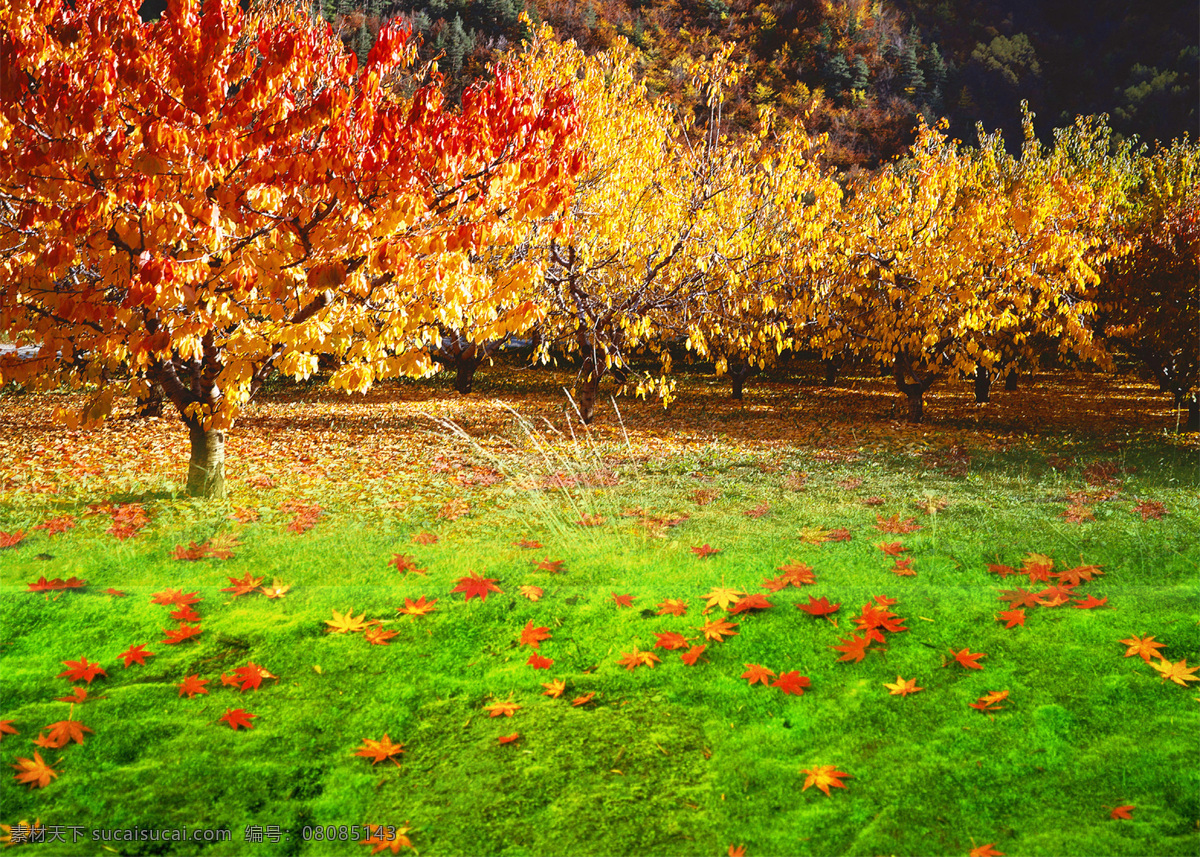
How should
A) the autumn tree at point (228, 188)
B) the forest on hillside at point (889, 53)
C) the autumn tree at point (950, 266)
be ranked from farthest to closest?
the forest on hillside at point (889, 53) → the autumn tree at point (950, 266) → the autumn tree at point (228, 188)

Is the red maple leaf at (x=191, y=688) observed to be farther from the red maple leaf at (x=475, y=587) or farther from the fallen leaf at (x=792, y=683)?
the fallen leaf at (x=792, y=683)

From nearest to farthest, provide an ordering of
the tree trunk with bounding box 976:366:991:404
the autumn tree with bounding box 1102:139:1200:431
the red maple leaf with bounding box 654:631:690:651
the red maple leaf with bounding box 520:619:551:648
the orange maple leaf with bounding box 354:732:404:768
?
the orange maple leaf with bounding box 354:732:404:768 → the red maple leaf with bounding box 654:631:690:651 → the red maple leaf with bounding box 520:619:551:648 → the autumn tree with bounding box 1102:139:1200:431 → the tree trunk with bounding box 976:366:991:404

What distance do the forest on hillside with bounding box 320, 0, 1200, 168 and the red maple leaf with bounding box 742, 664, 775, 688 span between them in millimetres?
41875

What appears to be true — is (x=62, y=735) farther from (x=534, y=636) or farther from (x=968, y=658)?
(x=968, y=658)

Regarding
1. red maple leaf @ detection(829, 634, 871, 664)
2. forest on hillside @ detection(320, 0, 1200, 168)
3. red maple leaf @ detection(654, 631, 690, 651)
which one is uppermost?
forest on hillside @ detection(320, 0, 1200, 168)

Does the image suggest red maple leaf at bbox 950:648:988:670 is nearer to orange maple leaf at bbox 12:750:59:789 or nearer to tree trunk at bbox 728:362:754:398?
orange maple leaf at bbox 12:750:59:789

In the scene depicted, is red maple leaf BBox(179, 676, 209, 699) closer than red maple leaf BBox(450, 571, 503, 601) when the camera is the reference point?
Yes

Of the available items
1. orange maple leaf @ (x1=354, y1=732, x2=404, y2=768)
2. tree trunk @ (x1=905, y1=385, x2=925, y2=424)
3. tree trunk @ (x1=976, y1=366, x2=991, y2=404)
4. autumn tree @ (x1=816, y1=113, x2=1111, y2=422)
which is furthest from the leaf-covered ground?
tree trunk @ (x1=976, y1=366, x2=991, y2=404)

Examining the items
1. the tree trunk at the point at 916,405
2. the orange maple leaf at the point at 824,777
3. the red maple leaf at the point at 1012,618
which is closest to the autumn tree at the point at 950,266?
the tree trunk at the point at 916,405

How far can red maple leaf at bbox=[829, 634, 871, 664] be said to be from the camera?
352cm

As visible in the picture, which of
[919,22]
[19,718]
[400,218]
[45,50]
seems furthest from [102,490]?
[919,22]

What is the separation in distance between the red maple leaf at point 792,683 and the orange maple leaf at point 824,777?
578 millimetres

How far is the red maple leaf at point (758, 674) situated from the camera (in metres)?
3.34

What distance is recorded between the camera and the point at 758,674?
3.37 meters
